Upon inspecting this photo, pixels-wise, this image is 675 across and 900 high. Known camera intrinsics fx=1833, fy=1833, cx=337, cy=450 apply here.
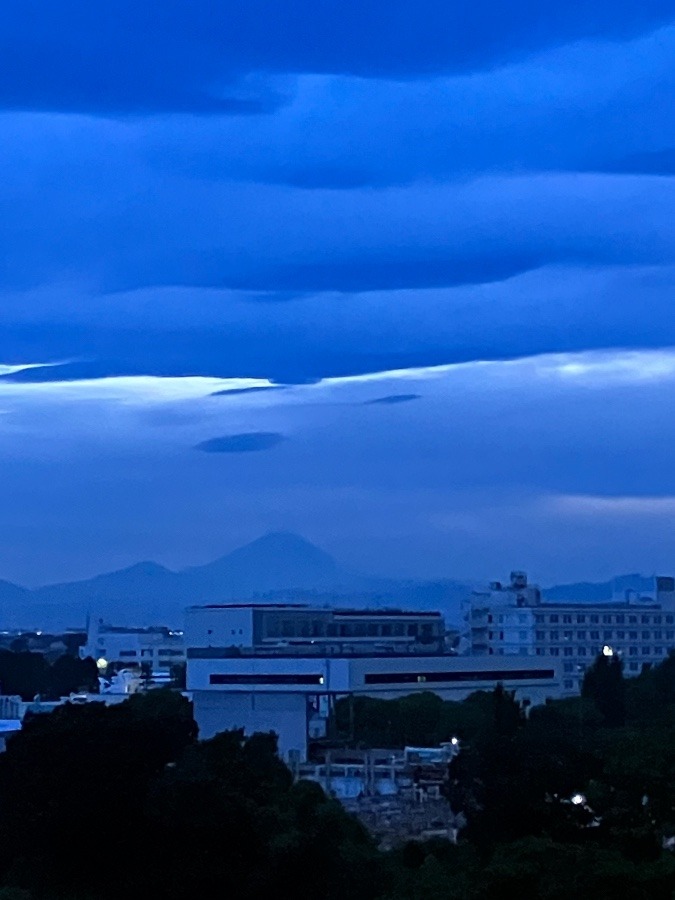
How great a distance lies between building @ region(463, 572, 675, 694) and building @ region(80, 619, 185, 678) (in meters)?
24.3

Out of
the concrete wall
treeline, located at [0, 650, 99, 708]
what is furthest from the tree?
treeline, located at [0, 650, 99, 708]

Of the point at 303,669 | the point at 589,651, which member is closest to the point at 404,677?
the point at 303,669

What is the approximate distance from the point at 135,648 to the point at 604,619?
33856 millimetres

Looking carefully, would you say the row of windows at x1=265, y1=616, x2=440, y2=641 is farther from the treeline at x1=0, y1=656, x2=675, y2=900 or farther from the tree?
the treeline at x1=0, y1=656, x2=675, y2=900

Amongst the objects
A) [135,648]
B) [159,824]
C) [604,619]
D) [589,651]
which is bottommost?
[159,824]

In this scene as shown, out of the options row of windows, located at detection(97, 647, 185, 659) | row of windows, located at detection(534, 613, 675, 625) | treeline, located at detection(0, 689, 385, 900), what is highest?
row of windows, located at detection(534, 613, 675, 625)

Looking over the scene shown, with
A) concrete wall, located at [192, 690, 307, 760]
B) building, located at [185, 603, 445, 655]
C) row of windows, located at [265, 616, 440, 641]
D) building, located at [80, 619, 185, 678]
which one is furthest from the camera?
building, located at [80, 619, 185, 678]

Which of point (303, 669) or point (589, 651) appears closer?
point (303, 669)

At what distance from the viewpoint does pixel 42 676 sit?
236ft

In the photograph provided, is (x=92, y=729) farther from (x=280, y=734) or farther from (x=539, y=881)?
(x=280, y=734)

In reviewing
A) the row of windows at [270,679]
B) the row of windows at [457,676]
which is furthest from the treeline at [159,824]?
the row of windows at [457,676]

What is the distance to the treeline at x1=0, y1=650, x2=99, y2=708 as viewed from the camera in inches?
2665

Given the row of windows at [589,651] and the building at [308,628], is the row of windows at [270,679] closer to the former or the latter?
the building at [308,628]

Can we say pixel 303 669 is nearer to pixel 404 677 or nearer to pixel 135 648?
pixel 404 677
